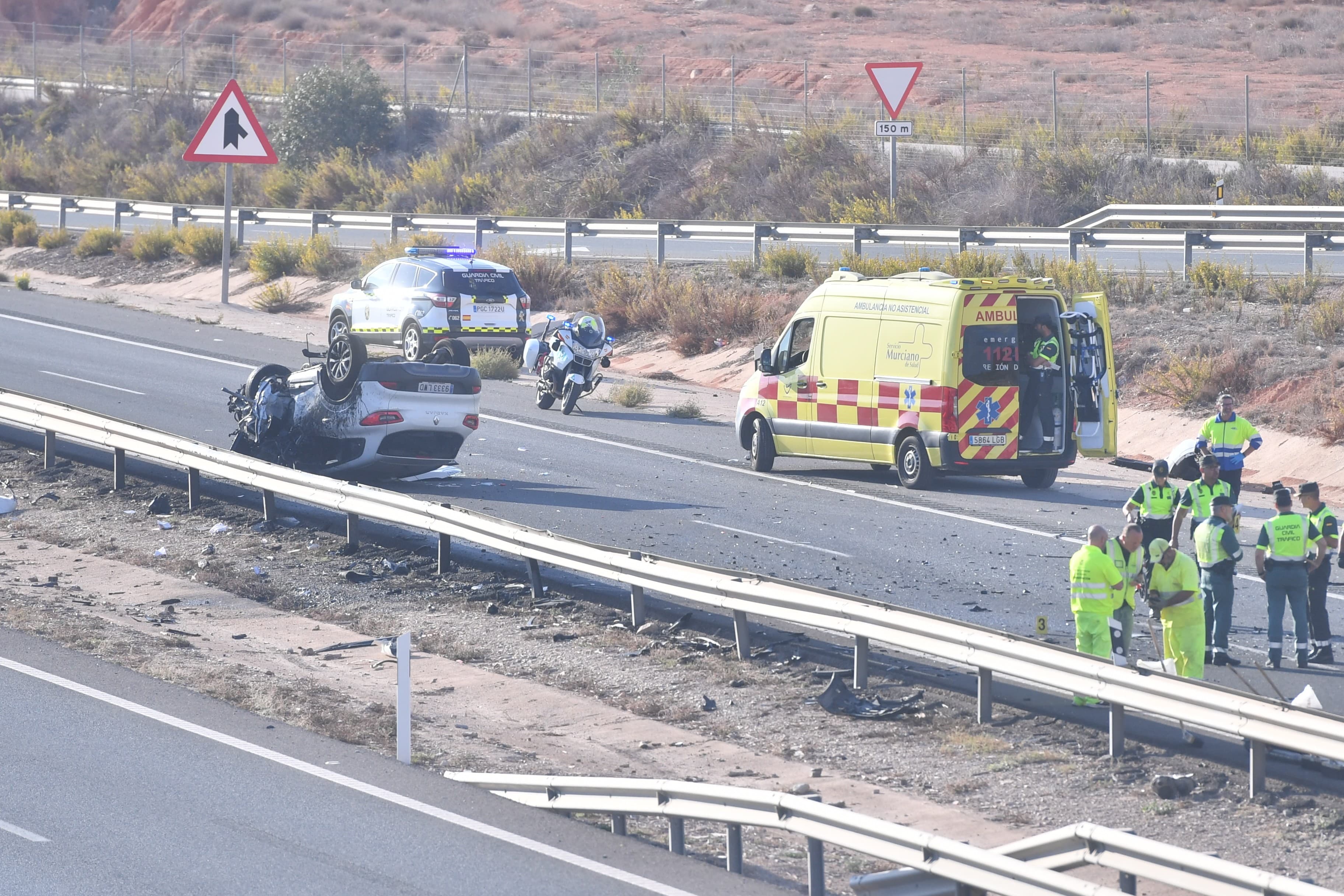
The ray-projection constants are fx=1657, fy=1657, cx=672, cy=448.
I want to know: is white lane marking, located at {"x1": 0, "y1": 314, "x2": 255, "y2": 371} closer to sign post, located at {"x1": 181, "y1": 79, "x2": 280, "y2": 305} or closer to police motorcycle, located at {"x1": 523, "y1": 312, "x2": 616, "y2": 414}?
sign post, located at {"x1": 181, "y1": 79, "x2": 280, "y2": 305}

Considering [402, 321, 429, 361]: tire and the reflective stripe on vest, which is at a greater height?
[402, 321, 429, 361]: tire

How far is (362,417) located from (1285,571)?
912cm

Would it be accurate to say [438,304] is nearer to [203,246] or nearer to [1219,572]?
[203,246]

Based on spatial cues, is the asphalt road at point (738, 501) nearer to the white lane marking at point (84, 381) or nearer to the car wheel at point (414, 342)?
the white lane marking at point (84, 381)

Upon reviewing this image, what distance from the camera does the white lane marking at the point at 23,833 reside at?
804 cm

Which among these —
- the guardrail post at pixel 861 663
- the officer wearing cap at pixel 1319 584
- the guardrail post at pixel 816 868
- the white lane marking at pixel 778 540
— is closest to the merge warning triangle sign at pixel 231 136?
the white lane marking at pixel 778 540

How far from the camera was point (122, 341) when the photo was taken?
2802cm

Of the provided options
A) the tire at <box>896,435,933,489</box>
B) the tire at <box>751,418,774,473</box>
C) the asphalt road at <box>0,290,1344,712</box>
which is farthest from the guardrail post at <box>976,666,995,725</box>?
the tire at <box>751,418,774,473</box>

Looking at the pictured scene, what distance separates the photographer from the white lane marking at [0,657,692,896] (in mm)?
7707

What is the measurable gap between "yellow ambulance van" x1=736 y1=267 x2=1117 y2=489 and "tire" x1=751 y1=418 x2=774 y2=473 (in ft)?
2.69

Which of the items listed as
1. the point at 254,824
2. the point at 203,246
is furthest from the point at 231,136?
the point at 254,824

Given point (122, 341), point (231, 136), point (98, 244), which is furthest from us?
point (98, 244)

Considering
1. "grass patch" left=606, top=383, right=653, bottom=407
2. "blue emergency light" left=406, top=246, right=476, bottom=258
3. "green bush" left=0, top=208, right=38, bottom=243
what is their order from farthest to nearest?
"green bush" left=0, top=208, right=38, bottom=243 < "blue emergency light" left=406, top=246, right=476, bottom=258 < "grass patch" left=606, top=383, right=653, bottom=407

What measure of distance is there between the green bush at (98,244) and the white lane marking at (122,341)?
8851 mm
